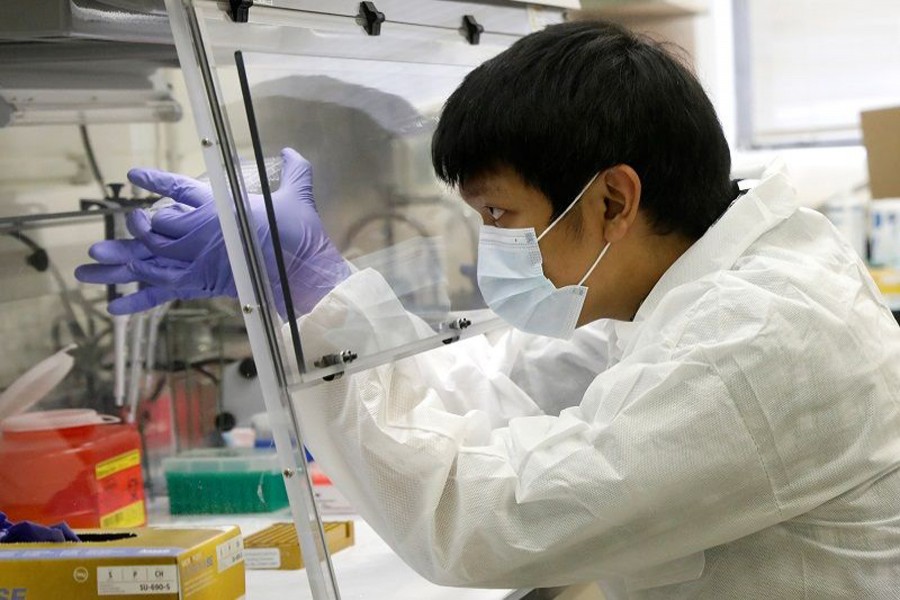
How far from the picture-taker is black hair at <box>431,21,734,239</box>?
1.17 metres

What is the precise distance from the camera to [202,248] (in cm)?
122

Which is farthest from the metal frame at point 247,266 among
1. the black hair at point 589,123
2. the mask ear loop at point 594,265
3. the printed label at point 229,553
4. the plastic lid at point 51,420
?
the plastic lid at point 51,420

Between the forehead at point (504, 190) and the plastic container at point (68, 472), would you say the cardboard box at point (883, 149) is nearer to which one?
the forehead at point (504, 190)

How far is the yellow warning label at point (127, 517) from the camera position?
5.48ft

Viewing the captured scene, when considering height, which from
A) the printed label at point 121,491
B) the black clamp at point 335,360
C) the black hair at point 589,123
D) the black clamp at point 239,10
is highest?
the black clamp at point 239,10

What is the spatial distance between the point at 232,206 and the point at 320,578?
407 mm

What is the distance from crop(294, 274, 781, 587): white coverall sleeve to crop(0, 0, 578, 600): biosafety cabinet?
0.07m

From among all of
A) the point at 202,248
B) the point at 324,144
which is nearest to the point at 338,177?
the point at 324,144

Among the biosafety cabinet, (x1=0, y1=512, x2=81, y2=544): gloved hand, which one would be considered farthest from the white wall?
(x1=0, y1=512, x2=81, y2=544): gloved hand

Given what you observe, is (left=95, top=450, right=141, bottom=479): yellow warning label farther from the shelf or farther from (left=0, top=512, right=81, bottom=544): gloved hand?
the shelf

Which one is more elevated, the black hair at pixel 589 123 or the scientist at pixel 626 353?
the black hair at pixel 589 123

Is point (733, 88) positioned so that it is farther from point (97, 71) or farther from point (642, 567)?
point (642, 567)

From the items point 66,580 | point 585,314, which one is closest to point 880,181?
→ point 585,314

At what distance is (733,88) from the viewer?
418 centimetres
